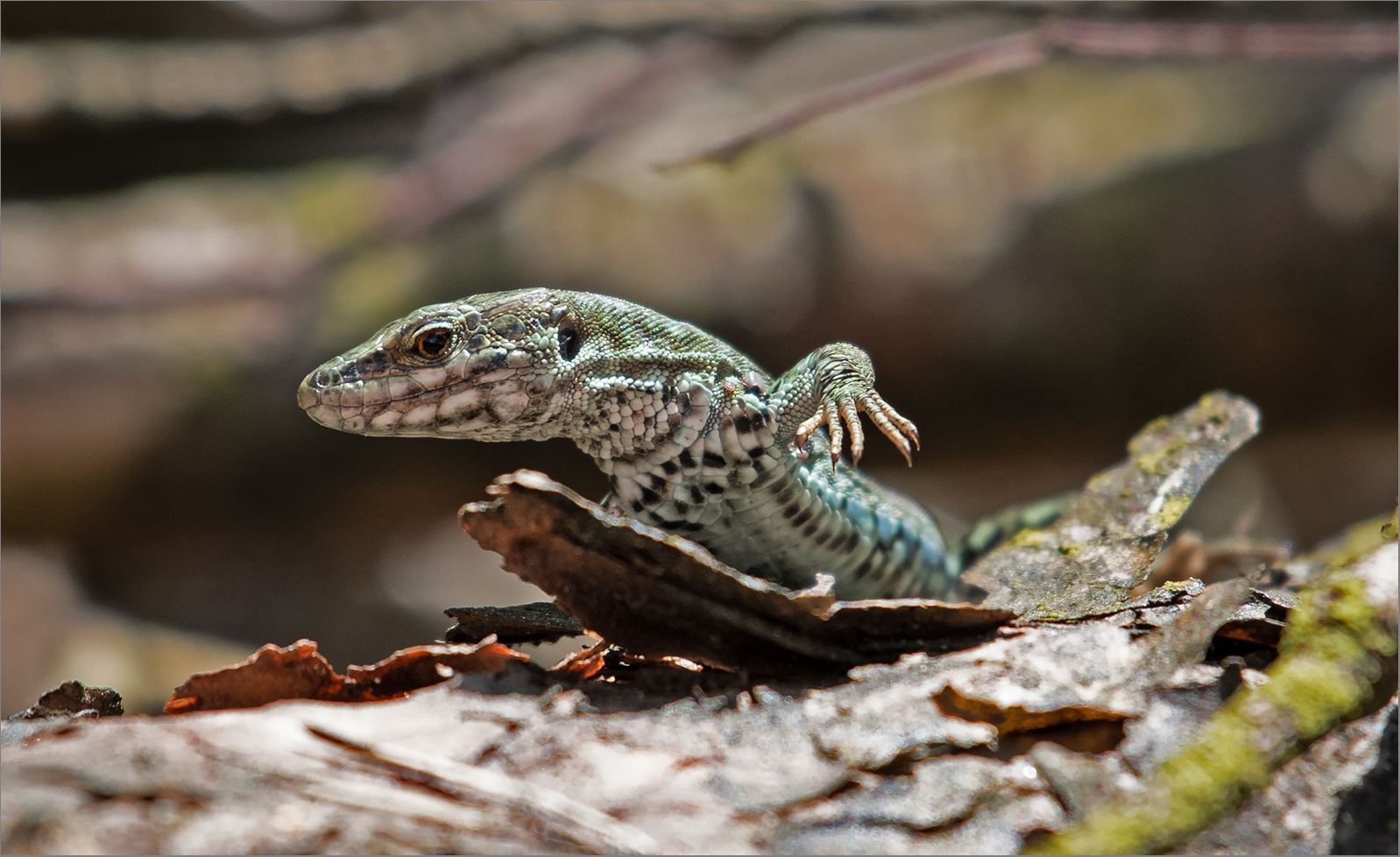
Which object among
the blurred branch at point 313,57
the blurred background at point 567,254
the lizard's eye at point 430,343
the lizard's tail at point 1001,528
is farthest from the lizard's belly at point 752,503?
the blurred branch at point 313,57

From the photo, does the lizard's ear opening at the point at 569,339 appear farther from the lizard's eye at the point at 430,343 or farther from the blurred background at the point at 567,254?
the blurred background at the point at 567,254

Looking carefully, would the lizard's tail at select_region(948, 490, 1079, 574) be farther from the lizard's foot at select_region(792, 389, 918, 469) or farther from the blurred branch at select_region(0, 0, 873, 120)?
the blurred branch at select_region(0, 0, 873, 120)

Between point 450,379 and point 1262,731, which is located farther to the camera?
point 450,379

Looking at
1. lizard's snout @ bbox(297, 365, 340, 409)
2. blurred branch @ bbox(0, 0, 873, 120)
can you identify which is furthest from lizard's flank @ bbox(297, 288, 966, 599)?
blurred branch @ bbox(0, 0, 873, 120)

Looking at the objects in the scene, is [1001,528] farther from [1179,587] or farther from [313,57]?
[313,57]

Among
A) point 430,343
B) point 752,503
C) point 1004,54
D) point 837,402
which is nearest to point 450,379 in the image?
point 430,343

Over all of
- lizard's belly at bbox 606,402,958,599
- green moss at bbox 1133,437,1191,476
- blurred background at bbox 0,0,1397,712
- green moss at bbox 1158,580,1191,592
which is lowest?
green moss at bbox 1158,580,1191,592

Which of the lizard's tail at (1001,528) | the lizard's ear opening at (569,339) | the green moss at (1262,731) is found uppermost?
the lizard's tail at (1001,528)
